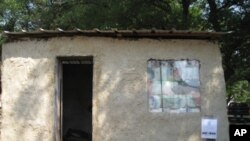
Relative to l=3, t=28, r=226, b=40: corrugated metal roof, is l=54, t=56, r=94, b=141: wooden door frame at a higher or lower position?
lower

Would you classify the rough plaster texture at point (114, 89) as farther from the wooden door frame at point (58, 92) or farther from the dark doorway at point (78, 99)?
the dark doorway at point (78, 99)

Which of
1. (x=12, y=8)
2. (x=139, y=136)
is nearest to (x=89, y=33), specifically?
(x=139, y=136)

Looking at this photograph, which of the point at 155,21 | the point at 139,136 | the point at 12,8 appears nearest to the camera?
the point at 139,136

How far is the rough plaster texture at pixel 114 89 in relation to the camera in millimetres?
9367

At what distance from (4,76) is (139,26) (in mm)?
8691

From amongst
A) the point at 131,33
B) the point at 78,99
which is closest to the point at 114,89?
the point at 131,33

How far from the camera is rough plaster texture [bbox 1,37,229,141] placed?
30.7ft

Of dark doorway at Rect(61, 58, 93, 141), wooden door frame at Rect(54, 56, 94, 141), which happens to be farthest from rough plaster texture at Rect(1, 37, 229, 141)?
dark doorway at Rect(61, 58, 93, 141)

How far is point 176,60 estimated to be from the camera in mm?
9508

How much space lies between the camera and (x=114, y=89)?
370 inches

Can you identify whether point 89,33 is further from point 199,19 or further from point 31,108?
point 199,19

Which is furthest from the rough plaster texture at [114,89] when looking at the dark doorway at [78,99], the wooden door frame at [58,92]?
the dark doorway at [78,99]

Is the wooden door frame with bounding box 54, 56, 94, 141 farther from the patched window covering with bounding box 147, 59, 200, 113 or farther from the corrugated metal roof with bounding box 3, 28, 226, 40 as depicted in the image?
the patched window covering with bounding box 147, 59, 200, 113

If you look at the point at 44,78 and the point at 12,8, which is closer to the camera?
the point at 44,78
